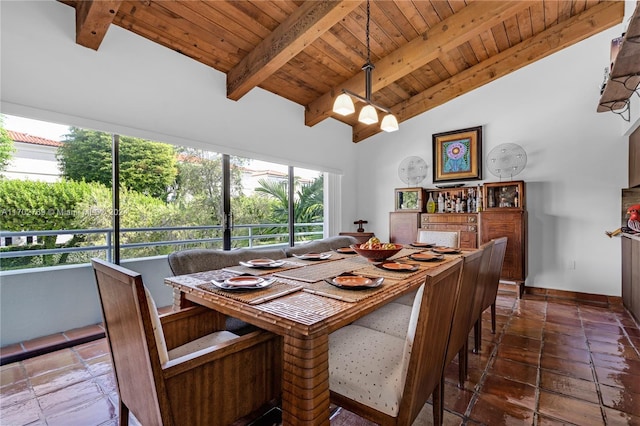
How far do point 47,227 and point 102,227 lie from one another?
411mm

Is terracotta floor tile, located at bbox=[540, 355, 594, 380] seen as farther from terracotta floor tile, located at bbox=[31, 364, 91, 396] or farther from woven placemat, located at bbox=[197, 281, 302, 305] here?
terracotta floor tile, located at bbox=[31, 364, 91, 396]

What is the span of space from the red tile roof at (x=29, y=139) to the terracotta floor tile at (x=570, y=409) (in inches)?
159

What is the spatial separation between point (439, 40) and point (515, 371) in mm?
3178

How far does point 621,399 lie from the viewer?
1.74m

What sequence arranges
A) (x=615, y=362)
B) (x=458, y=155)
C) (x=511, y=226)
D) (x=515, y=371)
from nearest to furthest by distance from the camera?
(x=515, y=371) < (x=615, y=362) < (x=511, y=226) < (x=458, y=155)

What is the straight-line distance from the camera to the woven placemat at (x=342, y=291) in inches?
52.9

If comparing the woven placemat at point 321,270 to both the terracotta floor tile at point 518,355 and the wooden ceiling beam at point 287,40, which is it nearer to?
the terracotta floor tile at point 518,355

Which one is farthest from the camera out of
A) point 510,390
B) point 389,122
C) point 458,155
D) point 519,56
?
point 458,155

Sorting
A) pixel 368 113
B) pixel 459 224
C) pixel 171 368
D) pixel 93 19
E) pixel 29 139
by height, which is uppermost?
pixel 93 19

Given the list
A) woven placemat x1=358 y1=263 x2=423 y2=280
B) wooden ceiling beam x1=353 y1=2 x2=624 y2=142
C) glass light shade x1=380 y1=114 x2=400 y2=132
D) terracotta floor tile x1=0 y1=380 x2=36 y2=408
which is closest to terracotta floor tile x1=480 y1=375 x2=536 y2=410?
woven placemat x1=358 y1=263 x2=423 y2=280

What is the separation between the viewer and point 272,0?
2586mm

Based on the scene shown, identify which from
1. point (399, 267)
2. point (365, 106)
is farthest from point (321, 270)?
point (365, 106)

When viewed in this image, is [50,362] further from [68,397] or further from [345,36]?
[345,36]

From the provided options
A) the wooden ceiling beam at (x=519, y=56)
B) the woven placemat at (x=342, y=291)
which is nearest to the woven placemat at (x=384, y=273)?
the woven placemat at (x=342, y=291)
